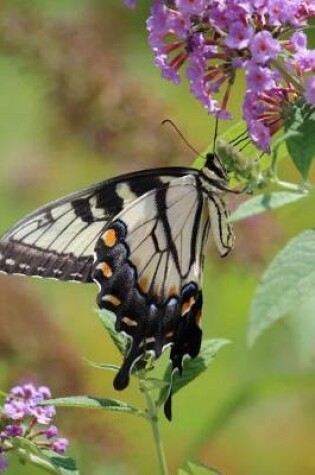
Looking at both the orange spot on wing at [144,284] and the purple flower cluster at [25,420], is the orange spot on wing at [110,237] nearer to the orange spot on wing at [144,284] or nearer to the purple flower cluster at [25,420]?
the orange spot on wing at [144,284]

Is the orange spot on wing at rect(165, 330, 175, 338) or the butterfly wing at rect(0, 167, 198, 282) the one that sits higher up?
the butterfly wing at rect(0, 167, 198, 282)

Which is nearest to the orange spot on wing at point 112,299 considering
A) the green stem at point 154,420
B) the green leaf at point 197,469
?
the green stem at point 154,420

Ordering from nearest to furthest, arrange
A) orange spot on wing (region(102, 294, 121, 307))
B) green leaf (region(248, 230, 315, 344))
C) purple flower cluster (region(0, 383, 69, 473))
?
1. green leaf (region(248, 230, 315, 344))
2. purple flower cluster (region(0, 383, 69, 473))
3. orange spot on wing (region(102, 294, 121, 307))

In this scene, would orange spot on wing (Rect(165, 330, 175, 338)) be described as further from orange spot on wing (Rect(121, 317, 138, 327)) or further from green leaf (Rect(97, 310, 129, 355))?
green leaf (Rect(97, 310, 129, 355))

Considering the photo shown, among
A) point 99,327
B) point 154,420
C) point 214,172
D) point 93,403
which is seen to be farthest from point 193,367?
point 99,327

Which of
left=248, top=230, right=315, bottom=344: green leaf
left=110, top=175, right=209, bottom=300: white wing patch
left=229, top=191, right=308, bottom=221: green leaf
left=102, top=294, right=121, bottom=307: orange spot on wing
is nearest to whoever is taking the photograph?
left=248, top=230, right=315, bottom=344: green leaf

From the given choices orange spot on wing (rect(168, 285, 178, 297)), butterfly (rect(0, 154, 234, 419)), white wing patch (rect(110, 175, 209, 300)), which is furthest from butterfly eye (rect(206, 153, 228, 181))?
orange spot on wing (rect(168, 285, 178, 297))

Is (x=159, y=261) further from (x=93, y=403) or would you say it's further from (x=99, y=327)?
(x=99, y=327)
